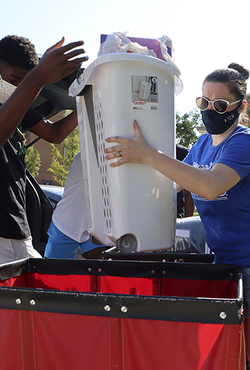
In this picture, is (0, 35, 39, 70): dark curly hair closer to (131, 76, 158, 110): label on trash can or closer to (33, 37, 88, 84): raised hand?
(33, 37, 88, 84): raised hand

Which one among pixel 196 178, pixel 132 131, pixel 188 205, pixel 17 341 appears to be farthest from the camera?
pixel 188 205

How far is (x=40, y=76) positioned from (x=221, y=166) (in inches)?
35.5

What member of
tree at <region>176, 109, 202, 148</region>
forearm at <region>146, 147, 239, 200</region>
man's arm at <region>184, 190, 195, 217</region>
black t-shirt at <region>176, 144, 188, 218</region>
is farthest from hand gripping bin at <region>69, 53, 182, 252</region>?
tree at <region>176, 109, 202, 148</region>

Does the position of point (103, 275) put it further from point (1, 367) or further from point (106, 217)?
point (1, 367)

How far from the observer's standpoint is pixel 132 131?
153cm

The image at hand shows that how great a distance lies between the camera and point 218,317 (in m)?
1.12

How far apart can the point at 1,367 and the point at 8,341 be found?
10 centimetres

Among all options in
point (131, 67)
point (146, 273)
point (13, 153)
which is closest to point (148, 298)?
point (146, 273)

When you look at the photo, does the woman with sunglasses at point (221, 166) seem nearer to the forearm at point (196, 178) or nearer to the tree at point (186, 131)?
the forearm at point (196, 178)

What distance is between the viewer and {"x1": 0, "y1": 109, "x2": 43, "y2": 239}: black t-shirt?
1.90 meters

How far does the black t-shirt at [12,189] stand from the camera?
1.90m

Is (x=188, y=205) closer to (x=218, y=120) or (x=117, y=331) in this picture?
(x=218, y=120)

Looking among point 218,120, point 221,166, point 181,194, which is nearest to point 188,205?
point 181,194

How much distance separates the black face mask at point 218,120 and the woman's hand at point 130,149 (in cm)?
40
